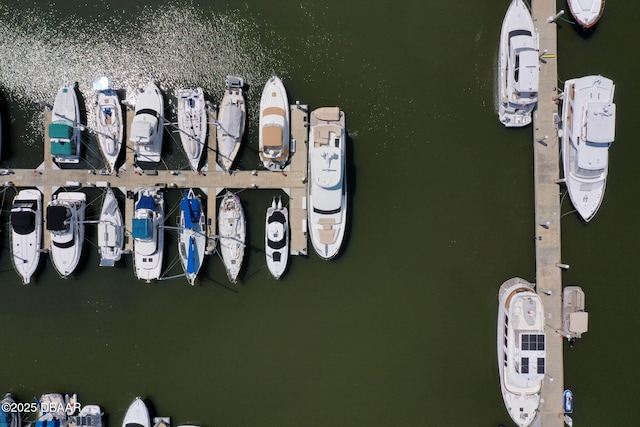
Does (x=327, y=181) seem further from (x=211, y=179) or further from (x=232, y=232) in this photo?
(x=211, y=179)

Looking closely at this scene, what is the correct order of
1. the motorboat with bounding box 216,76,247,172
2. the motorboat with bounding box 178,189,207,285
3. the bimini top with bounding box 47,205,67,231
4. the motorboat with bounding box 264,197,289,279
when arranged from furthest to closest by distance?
the motorboat with bounding box 264,197,289,279 < the motorboat with bounding box 178,189,207,285 < the motorboat with bounding box 216,76,247,172 < the bimini top with bounding box 47,205,67,231

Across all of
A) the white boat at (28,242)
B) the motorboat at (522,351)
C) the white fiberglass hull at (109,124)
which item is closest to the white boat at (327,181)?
the motorboat at (522,351)

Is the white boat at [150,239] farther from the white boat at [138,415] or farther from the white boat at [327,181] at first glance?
the white boat at [327,181]

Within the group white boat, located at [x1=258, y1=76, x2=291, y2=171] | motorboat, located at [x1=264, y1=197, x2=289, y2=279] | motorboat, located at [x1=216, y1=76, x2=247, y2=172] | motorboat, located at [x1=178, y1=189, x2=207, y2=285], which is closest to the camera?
white boat, located at [x1=258, y1=76, x2=291, y2=171]

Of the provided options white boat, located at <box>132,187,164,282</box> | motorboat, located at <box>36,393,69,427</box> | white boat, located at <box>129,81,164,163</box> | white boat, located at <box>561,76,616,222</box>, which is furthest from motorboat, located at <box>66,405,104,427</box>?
white boat, located at <box>561,76,616,222</box>

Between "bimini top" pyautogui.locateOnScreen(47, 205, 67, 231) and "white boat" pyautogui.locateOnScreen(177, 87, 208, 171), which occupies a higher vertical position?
"white boat" pyautogui.locateOnScreen(177, 87, 208, 171)

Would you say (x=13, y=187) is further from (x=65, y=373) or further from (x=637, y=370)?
(x=637, y=370)

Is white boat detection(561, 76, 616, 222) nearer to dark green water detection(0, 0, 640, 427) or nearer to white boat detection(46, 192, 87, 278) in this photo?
dark green water detection(0, 0, 640, 427)

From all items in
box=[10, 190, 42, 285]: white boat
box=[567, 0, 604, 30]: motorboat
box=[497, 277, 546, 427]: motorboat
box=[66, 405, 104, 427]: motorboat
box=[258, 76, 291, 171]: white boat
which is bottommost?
box=[66, 405, 104, 427]: motorboat
